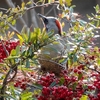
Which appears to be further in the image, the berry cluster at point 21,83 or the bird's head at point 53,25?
the bird's head at point 53,25

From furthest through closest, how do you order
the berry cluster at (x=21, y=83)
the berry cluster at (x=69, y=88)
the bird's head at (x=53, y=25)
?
the bird's head at (x=53, y=25), the berry cluster at (x=21, y=83), the berry cluster at (x=69, y=88)

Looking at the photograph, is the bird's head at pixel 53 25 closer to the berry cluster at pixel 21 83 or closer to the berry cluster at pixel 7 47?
the berry cluster at pixel 7 47

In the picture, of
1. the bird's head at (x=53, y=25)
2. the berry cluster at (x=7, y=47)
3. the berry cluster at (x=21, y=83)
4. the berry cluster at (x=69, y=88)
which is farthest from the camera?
the bird's head at (x=53, y=25)

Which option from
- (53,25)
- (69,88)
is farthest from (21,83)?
(53,25)

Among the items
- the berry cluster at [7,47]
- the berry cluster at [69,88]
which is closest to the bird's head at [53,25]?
the berry cluster at [7,47]

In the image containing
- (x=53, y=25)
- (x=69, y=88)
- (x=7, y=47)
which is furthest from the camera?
(x=53, y=25)

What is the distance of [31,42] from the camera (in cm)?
85

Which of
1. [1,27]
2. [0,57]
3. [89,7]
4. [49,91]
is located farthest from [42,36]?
[89,7]

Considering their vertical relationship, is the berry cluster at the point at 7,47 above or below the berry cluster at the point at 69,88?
above

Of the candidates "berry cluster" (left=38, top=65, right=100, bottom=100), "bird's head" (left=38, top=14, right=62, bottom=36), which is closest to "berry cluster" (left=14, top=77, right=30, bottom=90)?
→ "berry cluster" (left=38, top=65, right=100, bottom=100)

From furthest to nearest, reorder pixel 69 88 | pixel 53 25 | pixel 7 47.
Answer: pixel 53 25
pixel 7 47
pixel 69 88

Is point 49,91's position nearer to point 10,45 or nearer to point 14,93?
point 14,93

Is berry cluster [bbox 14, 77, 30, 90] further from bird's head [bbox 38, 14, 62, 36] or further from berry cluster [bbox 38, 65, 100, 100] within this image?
bird's head [bbox 38, 14, 62, 36]

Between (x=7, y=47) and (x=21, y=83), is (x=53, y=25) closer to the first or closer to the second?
(x=7, y=47)
